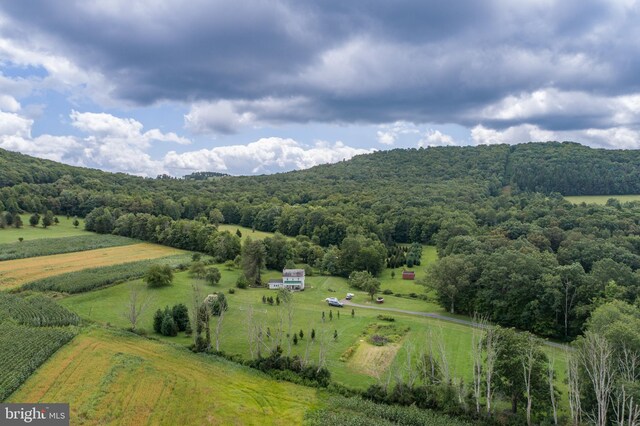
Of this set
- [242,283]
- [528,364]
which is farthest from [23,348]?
[528,364]

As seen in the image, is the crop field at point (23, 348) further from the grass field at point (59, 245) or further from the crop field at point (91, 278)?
the grass field at point (59, 245)

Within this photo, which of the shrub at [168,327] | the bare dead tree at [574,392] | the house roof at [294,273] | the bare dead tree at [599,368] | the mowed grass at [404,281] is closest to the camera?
the bare dead tree at [599,368]

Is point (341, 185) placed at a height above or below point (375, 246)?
above

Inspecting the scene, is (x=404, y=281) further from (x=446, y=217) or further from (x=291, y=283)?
(x=446, y=217)

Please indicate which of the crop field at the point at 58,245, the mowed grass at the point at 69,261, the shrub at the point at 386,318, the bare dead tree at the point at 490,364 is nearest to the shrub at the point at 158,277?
the mowed grass at the point at 69,261

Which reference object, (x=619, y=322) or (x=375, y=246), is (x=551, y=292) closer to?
(x=619, y=322)

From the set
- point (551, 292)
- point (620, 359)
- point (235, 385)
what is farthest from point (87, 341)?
point (551, 292)
